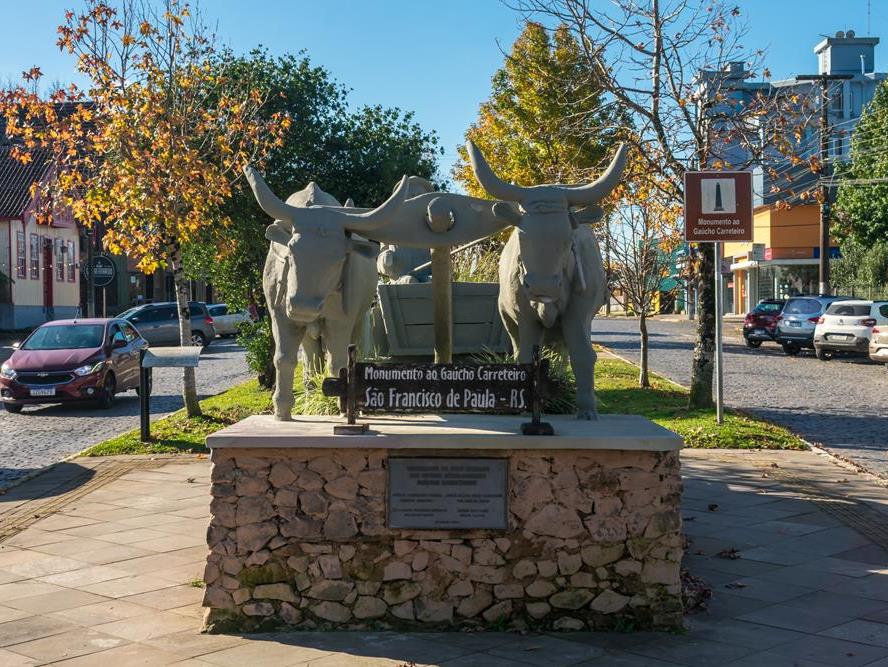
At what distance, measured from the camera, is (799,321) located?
27.7 metres

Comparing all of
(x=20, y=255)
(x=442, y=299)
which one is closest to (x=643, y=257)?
(x=442, y=299)

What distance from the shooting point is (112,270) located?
25375mm

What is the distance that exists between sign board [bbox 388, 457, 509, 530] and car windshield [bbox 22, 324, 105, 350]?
1347cm

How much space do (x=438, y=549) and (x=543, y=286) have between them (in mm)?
1759

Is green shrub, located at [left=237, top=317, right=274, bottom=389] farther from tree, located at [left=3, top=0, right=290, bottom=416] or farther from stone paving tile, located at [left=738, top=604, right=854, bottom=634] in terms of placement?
stone paving tile, located at [left=738, top=604, right=854, bottom=634]

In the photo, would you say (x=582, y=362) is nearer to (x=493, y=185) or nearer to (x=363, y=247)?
(x=493, y=185)

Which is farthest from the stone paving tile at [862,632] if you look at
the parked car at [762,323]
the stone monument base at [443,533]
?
the parked car at [762,323]

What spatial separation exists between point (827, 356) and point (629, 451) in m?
22.6

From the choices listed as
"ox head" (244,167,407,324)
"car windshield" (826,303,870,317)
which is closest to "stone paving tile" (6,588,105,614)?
"ox head" (244,167,407,324)

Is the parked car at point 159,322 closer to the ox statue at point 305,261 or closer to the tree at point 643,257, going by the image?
the tree at point 643,257

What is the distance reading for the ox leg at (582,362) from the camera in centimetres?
692

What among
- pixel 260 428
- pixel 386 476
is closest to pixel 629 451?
pixel 386 476

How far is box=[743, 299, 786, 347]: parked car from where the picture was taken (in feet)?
101

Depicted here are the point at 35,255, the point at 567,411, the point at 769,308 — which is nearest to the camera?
the point at 567,411
